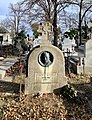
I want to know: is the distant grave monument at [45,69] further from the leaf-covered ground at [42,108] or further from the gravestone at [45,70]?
the leaf-covered ground at [42,108]

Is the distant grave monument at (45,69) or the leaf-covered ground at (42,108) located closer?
the leaf-covered ground at (42,108)

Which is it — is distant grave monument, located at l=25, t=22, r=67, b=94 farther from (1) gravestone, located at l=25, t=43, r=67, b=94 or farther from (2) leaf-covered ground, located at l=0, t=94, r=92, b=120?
(2) leaf-covered ground, located at l=0, t=94, r=92, b=120

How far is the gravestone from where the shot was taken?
27.2 feet

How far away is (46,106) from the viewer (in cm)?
686

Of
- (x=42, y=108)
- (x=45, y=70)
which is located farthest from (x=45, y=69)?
(x=42, y=108)

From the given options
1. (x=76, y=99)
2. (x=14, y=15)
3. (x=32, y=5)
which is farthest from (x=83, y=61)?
(x=14, y=15)

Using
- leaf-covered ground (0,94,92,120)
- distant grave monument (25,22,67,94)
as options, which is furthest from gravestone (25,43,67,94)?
leaf-covered ground (0,94,92,120)

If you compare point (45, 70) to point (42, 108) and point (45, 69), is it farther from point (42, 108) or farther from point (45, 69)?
point (42, 108)

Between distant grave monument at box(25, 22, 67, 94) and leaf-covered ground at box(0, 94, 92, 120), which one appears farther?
distant grave monument at box(25, 22, 67, 94)

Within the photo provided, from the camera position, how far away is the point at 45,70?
8398 millimetres

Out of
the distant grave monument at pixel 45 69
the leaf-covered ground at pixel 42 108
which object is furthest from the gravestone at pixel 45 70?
the leaf-covered ground at pixel 42 108

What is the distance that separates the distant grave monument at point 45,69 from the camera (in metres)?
8.30

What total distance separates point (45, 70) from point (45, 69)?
3 centimetres

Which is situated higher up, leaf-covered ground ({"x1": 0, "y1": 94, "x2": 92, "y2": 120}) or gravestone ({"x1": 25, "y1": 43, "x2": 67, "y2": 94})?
gravestone ({"x1": 25, "y1": 43, "x2": 67, "y2": 94})
